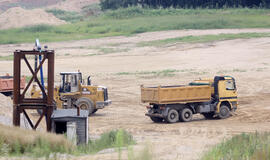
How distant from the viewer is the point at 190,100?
2319 centimetres

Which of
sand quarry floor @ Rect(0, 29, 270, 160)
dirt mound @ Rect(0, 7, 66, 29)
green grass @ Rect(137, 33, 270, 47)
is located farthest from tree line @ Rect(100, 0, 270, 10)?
green grass @ Rect(137, 33, 270, 47)

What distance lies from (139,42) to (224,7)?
21120 mm

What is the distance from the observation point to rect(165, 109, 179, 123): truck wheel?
74.9 feet

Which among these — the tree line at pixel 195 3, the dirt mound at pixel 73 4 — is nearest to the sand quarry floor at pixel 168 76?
the tree line at pixel 195 3

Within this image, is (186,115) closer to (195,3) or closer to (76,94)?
(76,94)

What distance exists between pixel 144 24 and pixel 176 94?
45929mm

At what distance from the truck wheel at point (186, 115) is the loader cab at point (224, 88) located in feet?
5.13

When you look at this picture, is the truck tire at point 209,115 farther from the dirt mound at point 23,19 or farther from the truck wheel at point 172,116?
the dirt mound at point 23,19

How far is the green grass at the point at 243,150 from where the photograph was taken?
11035 millimetres

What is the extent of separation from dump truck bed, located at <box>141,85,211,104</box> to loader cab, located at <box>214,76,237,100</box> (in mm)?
620

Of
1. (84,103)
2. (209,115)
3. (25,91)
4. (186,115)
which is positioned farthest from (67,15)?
(25,91)

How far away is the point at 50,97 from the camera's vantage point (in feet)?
56.5

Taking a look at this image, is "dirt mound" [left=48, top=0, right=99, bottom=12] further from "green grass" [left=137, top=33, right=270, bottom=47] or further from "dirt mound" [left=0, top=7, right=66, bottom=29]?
"green grass" [left=137, top=33, right=270, bottom=47]

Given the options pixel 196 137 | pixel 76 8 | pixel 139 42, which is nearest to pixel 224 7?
pixel 139 42
